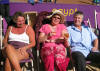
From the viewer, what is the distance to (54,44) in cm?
444

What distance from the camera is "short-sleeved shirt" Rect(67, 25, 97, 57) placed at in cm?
459

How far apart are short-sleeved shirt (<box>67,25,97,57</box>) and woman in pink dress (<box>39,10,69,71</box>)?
21 centimetres

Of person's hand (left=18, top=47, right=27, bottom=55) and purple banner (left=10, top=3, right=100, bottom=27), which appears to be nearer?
person's hand (left=18, top=47, right=27, bottom=55)

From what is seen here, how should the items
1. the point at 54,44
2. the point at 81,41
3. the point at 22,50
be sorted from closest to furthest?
1. the point at 22,50
2. the point at 54,44
3. the point at 81,41

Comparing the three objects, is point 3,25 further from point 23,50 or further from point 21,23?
point 23,50

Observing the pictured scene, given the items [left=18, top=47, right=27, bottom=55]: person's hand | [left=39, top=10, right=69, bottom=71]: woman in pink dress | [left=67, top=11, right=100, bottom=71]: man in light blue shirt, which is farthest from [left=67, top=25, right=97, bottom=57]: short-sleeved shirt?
[left=18, top=47, right=27, bottom=55]: person's hand

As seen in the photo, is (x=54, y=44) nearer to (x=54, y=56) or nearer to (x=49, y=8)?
(x=54, y=56)

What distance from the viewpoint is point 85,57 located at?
4398 mm

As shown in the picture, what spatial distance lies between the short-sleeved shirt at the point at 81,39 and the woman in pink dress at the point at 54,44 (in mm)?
208

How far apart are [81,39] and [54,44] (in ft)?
1.92

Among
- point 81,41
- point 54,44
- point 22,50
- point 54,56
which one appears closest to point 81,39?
point 81,41

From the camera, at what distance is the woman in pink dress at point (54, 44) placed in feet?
13.6

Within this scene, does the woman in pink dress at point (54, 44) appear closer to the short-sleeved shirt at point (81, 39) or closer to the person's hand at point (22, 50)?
the short-sleeved shirt at point (81, 39)

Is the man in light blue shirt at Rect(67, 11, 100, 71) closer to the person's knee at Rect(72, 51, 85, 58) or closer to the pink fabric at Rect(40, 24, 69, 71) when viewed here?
the person's knee at Rect(72, 51, 85, 58)
